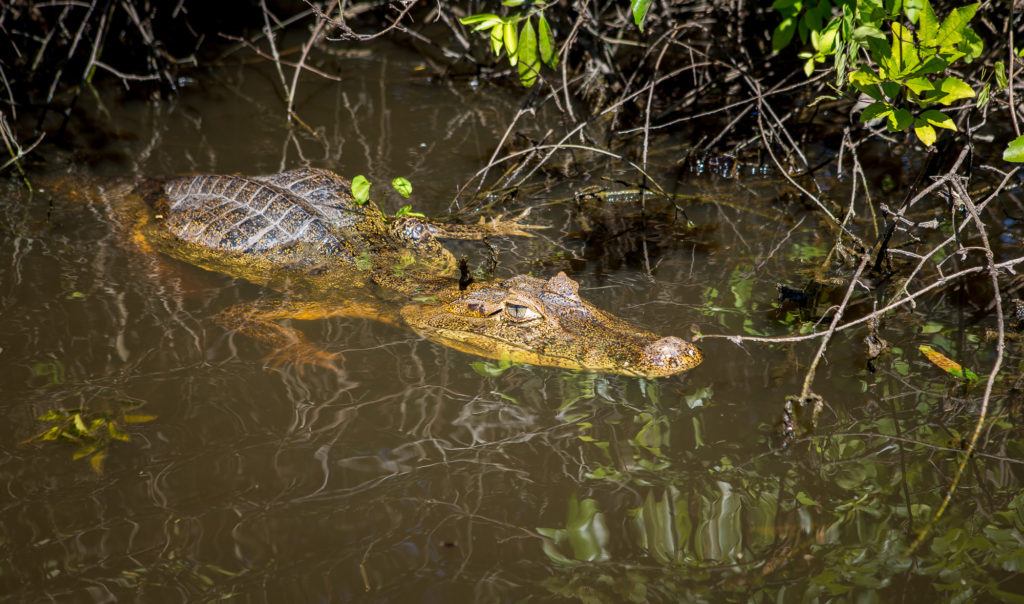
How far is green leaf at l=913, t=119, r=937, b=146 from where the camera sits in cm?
350

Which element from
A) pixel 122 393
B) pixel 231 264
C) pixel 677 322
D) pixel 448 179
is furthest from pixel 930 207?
pixel 122 393

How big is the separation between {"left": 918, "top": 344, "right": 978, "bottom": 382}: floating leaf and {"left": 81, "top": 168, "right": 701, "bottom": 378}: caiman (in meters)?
1.10

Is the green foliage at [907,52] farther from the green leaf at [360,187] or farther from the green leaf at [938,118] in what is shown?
the green leaf at [360,187]

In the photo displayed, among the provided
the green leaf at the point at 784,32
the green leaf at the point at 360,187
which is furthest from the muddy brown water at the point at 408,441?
the green leaf at the point at 784,32

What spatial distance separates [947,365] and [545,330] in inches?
74.0

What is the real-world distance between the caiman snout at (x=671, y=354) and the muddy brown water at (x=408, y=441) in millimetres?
112

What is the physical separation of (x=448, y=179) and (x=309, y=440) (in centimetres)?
288

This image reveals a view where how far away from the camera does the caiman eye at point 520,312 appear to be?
4.33 m

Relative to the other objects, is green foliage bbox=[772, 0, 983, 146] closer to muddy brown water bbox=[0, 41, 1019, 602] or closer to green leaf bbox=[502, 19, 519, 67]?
muddy brown water bbox=[0, 41, 1019, 602]

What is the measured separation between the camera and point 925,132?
3.55 m

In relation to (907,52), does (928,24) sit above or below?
above

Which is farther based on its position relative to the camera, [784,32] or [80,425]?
[784,32]

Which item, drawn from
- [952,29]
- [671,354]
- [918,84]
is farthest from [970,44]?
[671,354]

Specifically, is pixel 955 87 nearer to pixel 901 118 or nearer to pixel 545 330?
pixel 901 118
